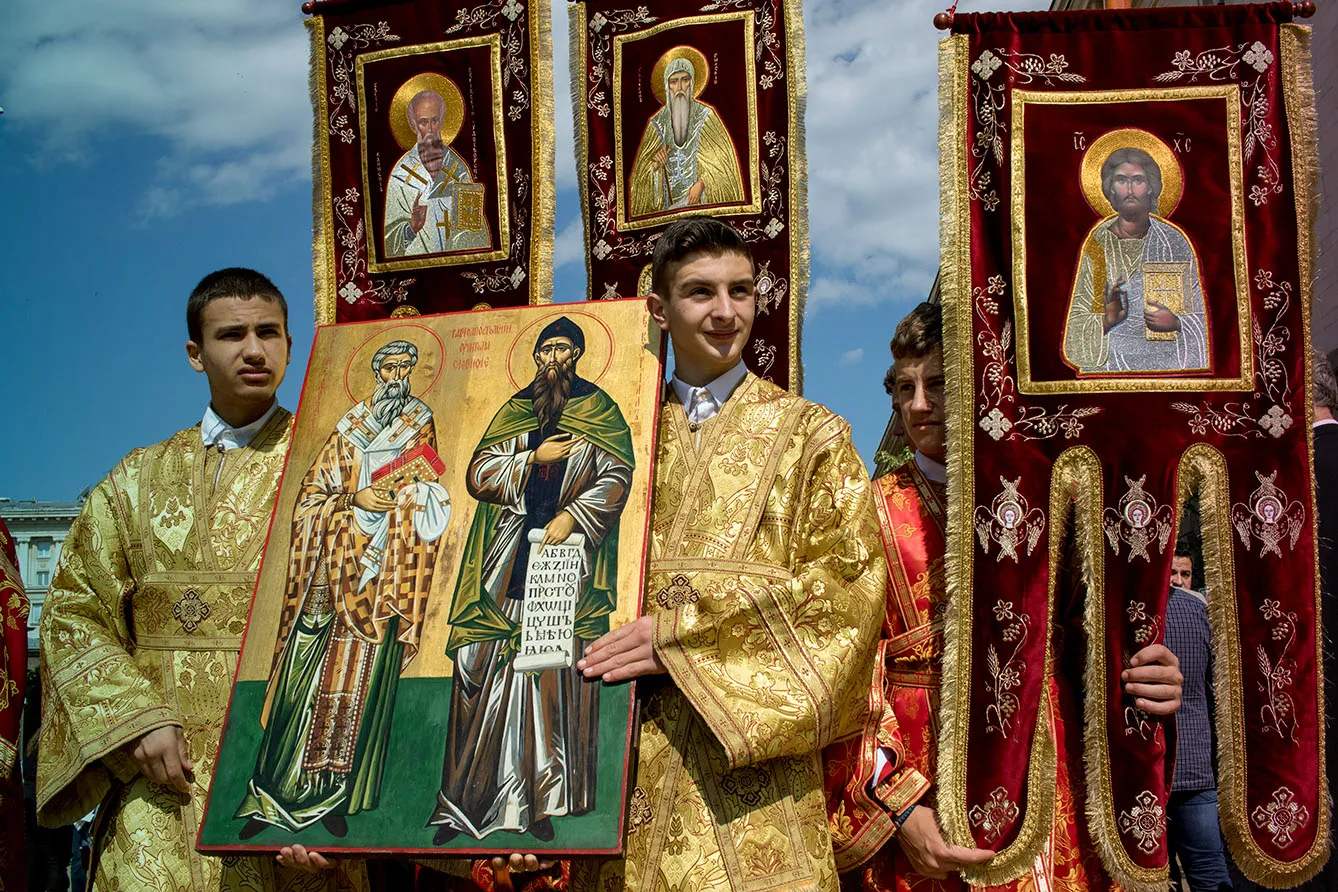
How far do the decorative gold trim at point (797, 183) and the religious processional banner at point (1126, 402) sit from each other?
89 centimetres

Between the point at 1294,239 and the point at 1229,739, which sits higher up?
the point at 1294,239

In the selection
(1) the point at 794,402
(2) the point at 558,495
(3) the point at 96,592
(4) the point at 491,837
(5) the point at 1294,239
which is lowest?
(4) the point at 491,837

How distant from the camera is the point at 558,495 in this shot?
3.80 metres

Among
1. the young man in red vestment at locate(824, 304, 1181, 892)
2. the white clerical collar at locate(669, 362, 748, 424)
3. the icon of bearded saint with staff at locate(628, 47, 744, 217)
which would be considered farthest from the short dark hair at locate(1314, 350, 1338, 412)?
the white clerical collar at locate(669, 362, 748, 424)

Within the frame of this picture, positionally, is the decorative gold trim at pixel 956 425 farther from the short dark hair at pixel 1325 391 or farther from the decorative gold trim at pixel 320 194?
the decorative gold trim at pixel 320 194

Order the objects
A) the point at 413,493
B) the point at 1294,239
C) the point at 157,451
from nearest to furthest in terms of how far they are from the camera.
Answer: the point at 413,493, the point at 1294,239, the point at 157,451

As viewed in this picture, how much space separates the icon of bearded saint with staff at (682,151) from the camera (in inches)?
208

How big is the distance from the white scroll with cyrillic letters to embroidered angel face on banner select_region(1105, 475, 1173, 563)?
177 centimetres

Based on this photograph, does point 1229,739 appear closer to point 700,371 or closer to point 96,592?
point 700,371

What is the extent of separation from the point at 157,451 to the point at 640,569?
7.06 feet

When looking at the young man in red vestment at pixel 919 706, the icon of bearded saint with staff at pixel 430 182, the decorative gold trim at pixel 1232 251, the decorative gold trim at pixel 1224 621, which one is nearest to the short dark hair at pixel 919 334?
the young man in red vestment at pixel 919 706

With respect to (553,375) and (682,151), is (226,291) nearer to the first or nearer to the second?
(553,375)

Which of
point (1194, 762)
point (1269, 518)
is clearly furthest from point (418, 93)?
point (1194, 762)

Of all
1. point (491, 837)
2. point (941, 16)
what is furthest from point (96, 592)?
point (941, 16)
